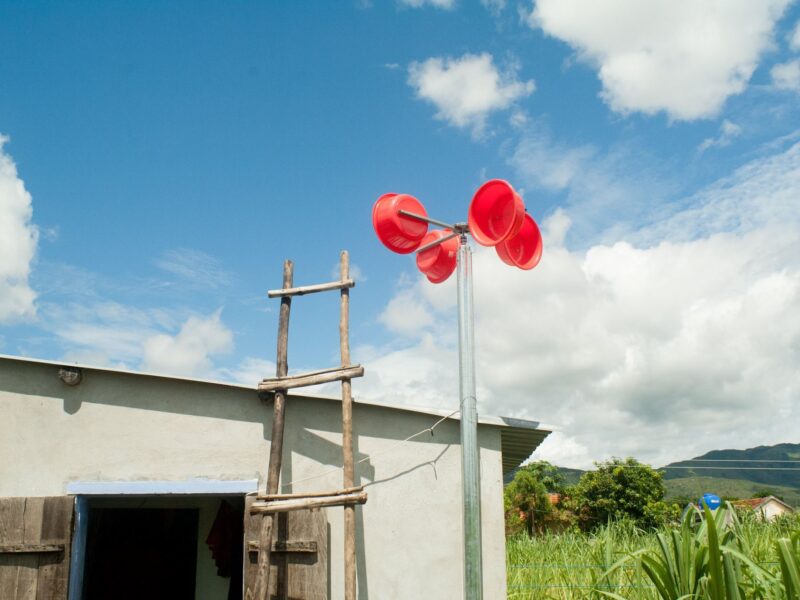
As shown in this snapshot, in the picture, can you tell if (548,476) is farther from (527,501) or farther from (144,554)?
(144,554)

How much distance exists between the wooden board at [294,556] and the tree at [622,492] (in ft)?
90.2

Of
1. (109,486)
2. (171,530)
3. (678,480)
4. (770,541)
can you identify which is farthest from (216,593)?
(678,480)

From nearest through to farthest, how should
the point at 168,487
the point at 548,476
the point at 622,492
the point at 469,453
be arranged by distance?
the point at 469,453, the point at 168,487, the point at 622,492, the point at 548,476

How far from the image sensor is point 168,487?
5.84 m

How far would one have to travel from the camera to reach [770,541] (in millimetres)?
8211

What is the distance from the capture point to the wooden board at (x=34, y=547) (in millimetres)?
5547

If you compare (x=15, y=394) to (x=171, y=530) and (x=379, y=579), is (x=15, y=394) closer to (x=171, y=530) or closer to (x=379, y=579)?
(x=379, y=579)

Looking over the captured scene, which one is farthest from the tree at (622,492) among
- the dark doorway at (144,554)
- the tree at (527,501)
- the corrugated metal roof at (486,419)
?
the corrugated metal roof at (486,419)

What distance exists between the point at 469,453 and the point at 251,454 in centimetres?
192

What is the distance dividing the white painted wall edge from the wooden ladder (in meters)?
0.34

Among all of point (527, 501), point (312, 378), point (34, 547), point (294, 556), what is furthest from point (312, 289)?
point (527, 501)

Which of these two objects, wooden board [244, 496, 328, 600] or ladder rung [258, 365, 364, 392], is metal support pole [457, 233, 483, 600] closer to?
ladder rung [258, 365, 364, 392]

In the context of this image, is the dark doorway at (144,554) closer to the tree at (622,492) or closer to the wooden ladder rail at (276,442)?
the wooden ladder rail at (276,442)

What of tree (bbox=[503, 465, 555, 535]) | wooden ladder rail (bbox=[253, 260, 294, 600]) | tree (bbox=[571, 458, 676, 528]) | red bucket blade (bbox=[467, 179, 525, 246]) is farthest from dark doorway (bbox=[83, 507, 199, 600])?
tree (bbox=[571, 458, 676, 528])
